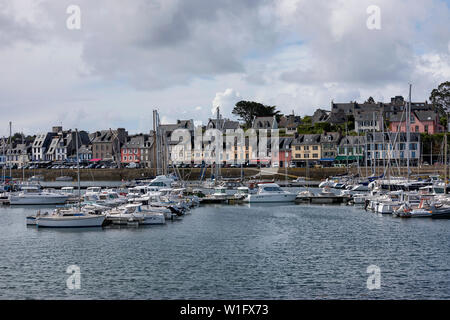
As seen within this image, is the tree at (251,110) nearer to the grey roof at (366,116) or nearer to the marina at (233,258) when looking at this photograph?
the grey roof at (366,116)

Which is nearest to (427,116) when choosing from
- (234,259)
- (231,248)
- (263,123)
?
(263,123)

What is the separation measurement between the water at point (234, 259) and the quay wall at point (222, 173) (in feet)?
151

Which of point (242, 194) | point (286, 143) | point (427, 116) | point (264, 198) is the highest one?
point (427, 116)

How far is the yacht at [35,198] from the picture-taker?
2494 inches

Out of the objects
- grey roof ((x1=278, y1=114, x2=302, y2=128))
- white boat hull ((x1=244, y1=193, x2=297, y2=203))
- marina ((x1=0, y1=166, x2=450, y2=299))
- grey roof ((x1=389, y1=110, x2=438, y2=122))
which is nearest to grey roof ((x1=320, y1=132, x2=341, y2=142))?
grey roof ((x1=389, y1=110, x2=438, y2=122))

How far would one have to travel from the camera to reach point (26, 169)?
4931 inches

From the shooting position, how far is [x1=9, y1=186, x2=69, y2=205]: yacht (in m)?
63.3

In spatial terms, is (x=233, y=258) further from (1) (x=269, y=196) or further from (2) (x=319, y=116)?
(2) (x=319, y=116)

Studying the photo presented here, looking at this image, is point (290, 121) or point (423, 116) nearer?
point (423, 116)

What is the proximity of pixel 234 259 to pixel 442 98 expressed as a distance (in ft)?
387

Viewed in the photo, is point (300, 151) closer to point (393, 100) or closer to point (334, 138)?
point (334, 138)

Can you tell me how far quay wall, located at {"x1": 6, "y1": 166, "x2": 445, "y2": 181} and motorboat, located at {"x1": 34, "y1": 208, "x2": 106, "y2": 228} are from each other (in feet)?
148

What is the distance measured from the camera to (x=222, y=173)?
106438mm

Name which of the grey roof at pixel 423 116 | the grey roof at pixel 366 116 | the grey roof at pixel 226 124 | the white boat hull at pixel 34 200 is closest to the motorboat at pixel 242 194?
the white boat hull at pixel 34 200
